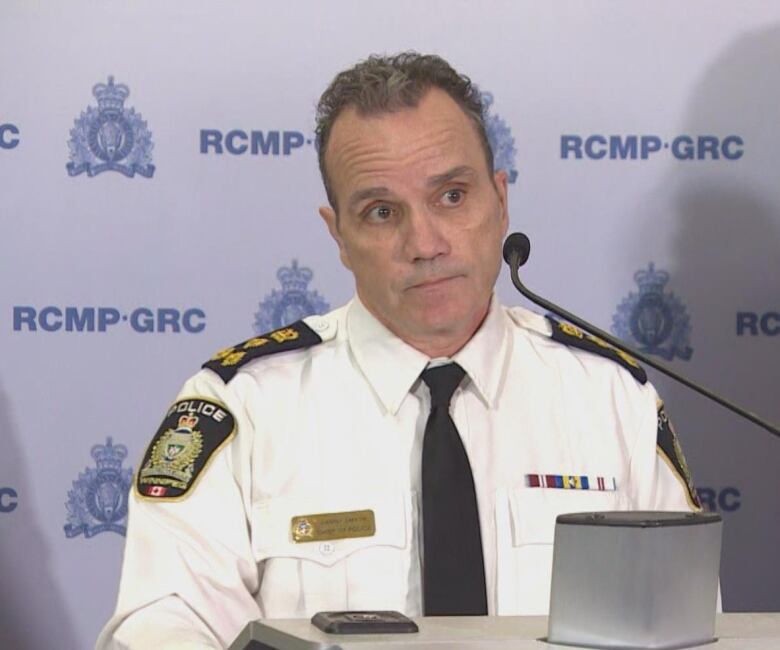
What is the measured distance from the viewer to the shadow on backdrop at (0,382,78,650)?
7.31 ft

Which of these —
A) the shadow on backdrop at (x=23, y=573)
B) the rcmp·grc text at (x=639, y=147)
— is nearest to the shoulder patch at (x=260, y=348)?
the shadow on backdrop at (x=23, y=573)

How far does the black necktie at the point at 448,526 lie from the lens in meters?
1.75

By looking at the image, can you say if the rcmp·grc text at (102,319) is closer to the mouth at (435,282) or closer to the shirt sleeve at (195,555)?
the shirt sleeve at (195,555)

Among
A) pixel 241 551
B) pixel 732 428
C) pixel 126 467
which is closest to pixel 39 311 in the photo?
pixel 126 467

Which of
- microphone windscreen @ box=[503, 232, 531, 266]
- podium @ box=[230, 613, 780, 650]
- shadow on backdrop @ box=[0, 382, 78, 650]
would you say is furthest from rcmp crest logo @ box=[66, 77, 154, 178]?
podium @ box=[230, 613, 780, 650]

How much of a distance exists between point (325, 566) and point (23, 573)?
25.9 inches

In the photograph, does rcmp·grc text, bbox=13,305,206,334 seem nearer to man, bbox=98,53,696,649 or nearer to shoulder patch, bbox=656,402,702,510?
man, bbox=98,53,696,649

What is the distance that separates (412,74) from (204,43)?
0.49 meters

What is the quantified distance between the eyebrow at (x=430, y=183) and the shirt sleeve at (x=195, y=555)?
12.7 inches

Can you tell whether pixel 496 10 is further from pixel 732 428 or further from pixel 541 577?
pixel 541 577

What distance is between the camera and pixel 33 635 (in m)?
2.26

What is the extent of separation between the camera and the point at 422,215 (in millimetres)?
1805

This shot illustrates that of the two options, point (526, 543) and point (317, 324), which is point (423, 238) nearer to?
point (317, 324)

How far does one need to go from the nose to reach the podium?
28.9 inches
